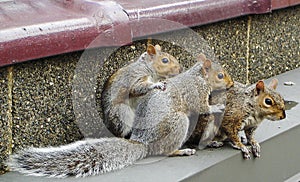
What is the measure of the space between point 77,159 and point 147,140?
296mm

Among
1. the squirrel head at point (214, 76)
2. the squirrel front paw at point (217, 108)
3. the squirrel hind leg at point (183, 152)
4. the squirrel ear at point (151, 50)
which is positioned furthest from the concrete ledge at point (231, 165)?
the squirrel ear at point (151, 50)

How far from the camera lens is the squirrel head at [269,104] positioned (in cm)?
250

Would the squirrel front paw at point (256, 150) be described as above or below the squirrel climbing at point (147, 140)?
below

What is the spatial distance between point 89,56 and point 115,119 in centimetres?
28

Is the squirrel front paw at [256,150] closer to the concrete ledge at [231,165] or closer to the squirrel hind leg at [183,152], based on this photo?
the concrete ledge at [231,165]

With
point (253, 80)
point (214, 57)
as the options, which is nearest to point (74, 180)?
point (214, 57)

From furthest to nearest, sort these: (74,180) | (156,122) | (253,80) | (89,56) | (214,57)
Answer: (253,80), (214,57), (89,56), (156,122), (74,180)

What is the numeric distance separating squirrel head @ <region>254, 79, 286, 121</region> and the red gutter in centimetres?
52

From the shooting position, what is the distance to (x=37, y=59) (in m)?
2.31

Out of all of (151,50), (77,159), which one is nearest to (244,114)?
(151,50)

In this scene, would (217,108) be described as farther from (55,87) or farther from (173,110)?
(55,87)

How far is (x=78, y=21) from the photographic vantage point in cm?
243

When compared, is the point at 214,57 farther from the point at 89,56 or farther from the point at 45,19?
the point at 45,19

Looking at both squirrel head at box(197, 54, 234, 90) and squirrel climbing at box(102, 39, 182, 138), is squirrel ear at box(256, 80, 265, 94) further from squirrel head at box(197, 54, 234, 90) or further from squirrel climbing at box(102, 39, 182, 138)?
squirrel climbing at box(102, 39, 182, 138)
